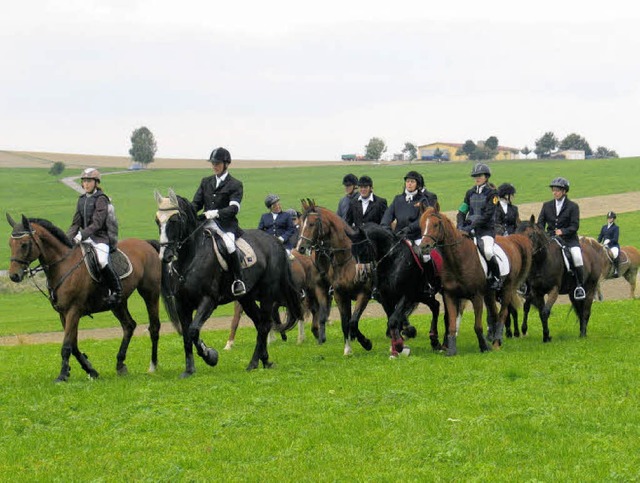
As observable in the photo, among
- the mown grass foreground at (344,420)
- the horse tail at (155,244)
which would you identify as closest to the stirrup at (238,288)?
the mown grass foreground at (344,420)

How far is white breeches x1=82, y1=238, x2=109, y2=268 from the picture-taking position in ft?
47.1

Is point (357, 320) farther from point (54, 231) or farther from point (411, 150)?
point (411, 150)

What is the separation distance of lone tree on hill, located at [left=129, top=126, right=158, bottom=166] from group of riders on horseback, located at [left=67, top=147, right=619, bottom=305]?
412 feet

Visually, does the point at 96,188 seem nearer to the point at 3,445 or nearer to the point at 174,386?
the point at 174,386

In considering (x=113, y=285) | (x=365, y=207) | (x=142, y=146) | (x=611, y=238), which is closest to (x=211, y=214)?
(x=113, y=285)

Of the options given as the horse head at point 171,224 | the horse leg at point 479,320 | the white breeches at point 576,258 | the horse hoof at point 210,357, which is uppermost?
the horse head at point 171,224

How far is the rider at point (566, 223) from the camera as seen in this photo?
18406 millimetres

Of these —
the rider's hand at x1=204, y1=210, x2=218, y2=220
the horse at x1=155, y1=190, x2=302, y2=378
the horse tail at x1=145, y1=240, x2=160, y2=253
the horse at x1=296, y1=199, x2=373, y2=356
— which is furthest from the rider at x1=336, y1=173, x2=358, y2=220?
the rider's hand at x1=204, y1=210, x2=218, y2=220

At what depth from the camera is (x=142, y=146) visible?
5556 inches

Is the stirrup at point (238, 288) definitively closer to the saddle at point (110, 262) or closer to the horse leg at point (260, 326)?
the horse leg at point (260, 326)

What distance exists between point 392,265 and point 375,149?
135911mm

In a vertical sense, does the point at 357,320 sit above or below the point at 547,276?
below

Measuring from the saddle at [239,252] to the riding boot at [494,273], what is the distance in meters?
4.23

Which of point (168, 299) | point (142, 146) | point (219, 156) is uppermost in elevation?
point (142, 146)
